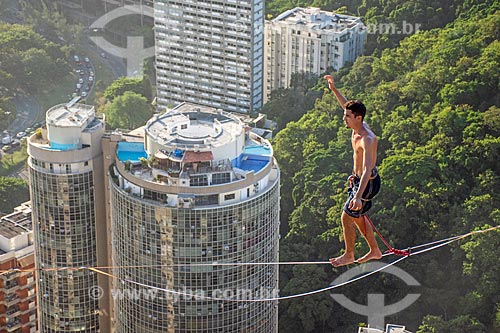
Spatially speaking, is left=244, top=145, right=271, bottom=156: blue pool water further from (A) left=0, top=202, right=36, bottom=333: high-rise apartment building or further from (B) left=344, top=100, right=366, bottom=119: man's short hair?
(B) left=344, top=100, right=366, bottom=119: man's short hair

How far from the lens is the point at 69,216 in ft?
124

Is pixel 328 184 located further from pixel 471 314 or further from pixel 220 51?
pixel 220 51

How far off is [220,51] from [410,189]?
21088mm

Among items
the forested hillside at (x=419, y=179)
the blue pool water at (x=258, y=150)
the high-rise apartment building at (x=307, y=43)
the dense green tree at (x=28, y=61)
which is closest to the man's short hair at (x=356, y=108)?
the blue pool water at (x=258, y=150)

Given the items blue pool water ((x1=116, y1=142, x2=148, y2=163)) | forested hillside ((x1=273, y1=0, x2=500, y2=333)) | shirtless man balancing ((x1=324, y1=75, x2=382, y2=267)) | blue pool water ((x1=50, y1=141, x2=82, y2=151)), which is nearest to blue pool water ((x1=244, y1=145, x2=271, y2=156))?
blue pool water ((x1=116, y1=142, x2=148, y2=163))

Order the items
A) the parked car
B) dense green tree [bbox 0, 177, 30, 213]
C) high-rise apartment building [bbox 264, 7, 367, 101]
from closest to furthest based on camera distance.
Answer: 1. dense green tree [bbox 0, 177, 30, 213]
2. high-rise apartment building [bbox 264, 7, 367, 101]
3. the parked car

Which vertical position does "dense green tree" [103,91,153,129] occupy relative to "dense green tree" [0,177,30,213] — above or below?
above

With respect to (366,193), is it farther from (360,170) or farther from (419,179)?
(419,179)

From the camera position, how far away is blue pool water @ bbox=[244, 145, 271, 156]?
36.5 m

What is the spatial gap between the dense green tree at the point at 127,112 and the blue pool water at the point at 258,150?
96.3 feet

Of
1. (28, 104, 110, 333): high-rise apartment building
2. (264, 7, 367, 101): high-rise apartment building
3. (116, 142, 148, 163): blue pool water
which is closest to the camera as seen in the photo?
(116, 142, 148, 163): blue pool water

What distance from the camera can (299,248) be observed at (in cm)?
4956

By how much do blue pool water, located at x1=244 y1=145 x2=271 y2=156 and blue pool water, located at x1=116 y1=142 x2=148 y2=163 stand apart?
333 cm

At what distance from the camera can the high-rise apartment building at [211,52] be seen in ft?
216
